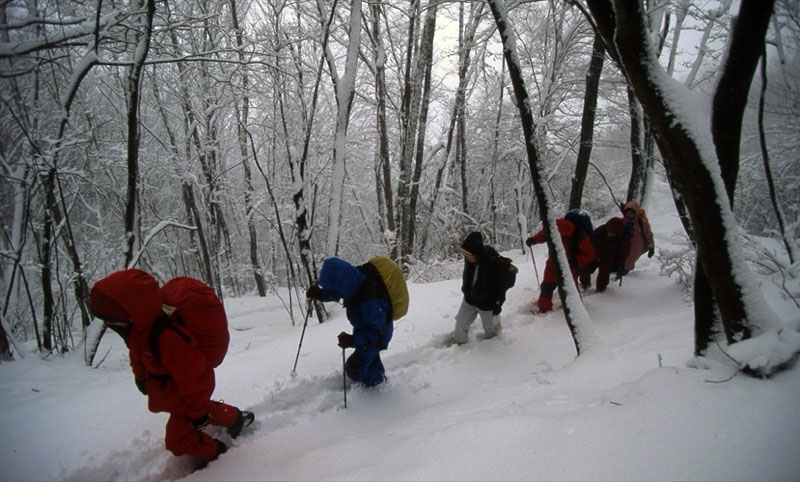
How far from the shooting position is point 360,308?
3.10 metres

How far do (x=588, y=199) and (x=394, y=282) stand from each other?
14.8 metres

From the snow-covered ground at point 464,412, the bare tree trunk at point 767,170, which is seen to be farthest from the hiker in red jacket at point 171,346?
the bare tree trunk at point 767,170

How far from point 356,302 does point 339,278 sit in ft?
0.95

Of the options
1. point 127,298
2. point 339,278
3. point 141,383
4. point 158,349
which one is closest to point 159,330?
point 158,349

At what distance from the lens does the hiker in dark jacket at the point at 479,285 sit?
4.09 metres

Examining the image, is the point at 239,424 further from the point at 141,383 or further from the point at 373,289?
the point at 373,289

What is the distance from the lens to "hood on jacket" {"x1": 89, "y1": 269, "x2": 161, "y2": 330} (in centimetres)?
205

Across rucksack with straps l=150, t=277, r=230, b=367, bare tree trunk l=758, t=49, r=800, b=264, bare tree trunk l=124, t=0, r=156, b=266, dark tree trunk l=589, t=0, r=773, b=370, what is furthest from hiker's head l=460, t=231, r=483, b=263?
bare tree trunk l=124, t=0, r=156, b=266

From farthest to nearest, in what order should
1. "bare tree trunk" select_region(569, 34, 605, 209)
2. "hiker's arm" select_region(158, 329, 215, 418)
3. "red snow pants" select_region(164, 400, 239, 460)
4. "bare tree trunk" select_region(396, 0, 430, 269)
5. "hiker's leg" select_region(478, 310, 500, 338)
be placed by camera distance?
"bare tree trunk" select_region(396, 0, 430, 269)
"bare tree trunk" select_region(569, 34, 605, 209)
"hiker's leg" select_region(478, 310, 500, 338)
"red snow pants" select_region(164, 400, 239, 460)
"hiker's arm" select_region(158, 329, 215, 418)

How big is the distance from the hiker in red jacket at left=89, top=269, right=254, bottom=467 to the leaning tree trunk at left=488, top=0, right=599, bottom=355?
9.66 feet

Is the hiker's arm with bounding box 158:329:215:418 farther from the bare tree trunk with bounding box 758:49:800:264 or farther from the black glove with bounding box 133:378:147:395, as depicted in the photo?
the bare tree trunk with bounding box 758:49:800:264

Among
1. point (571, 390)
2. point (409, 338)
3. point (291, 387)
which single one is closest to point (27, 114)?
point (291, 387)

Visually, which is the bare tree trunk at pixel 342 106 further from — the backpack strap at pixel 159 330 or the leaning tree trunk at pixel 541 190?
the backpack strap at pixel 159 330

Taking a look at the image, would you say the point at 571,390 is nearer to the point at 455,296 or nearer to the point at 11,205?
the point at 455,296
